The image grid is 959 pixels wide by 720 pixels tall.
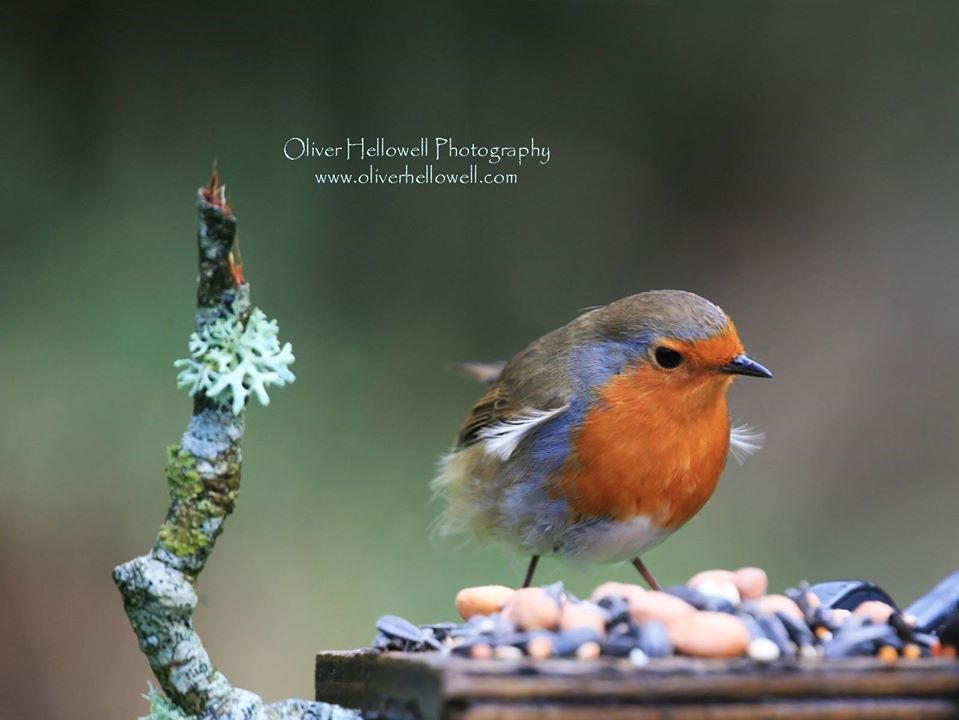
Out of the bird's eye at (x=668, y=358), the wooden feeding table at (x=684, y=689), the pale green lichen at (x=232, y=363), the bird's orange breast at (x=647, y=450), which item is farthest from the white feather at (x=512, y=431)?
the wooden feeding table at (x=684, y=689)

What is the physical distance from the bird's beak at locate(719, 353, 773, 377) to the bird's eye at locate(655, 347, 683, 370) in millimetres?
104

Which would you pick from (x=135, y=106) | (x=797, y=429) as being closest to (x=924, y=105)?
(x=797, y=429)

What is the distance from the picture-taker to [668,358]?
2.82 meters

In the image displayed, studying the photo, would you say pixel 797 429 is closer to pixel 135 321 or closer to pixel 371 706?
pixel 135 321

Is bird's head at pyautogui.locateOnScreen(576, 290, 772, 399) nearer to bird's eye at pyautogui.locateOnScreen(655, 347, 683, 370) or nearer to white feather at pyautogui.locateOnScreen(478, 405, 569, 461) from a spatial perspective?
bird's eye at pyautogui.locateOnScreen(655, 347, 683, 370)

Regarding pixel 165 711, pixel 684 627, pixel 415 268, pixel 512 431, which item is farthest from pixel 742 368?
pixel 415 268

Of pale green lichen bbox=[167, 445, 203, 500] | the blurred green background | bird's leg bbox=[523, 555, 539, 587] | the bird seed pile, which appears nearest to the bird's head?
bird's leg bbox=[523, 555, 539, 587]

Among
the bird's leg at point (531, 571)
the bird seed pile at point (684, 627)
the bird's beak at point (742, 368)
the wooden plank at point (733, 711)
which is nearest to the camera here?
the wooden plank at point (733, 711)

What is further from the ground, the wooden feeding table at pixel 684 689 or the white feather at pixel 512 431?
the white feather at pixel 512 431

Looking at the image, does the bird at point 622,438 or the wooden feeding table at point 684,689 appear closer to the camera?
the wooden feeding table at point 684,689

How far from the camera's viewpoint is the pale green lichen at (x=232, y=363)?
6.43ft

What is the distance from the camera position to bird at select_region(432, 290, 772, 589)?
2.75m

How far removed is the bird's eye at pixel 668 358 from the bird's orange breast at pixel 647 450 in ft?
0.10

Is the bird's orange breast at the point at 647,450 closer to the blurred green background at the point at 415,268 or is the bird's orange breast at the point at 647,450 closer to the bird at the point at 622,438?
the bird at the point at 622,438
